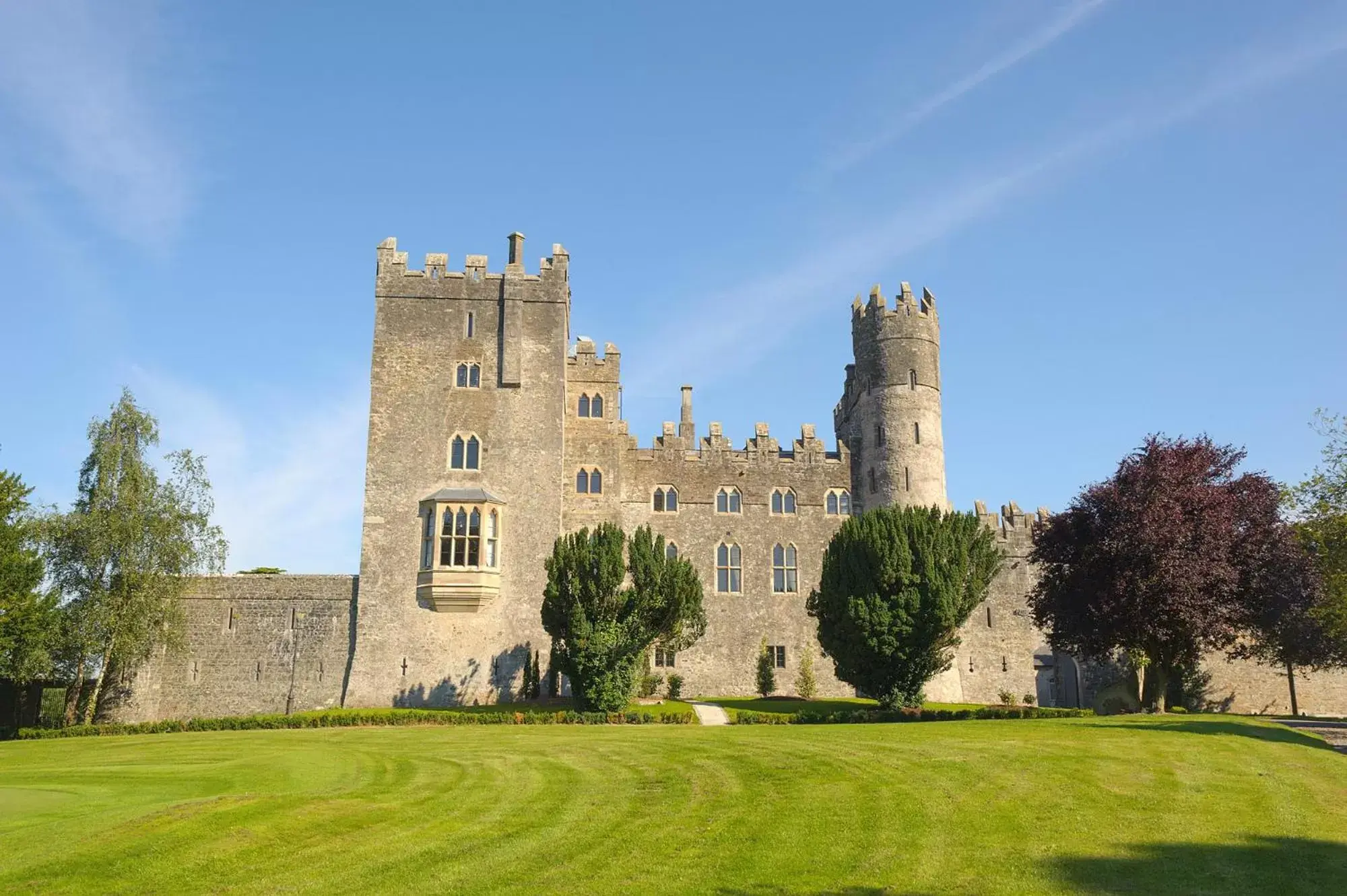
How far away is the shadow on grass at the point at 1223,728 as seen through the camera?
26222 millimetres

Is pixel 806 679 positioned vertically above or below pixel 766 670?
below

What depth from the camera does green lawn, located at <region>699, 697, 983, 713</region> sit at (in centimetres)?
3891

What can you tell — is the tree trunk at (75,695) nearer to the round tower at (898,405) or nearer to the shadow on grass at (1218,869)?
the round tower at (898,405)

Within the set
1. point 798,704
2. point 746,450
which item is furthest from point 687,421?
A: point 798,704

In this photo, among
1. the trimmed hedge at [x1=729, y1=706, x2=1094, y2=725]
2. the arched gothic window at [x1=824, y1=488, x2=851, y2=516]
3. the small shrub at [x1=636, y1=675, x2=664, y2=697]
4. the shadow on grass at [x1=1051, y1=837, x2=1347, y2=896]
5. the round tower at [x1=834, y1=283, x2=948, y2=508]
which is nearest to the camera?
the shadow on grass at [x1=1051, y1=837, x2=1347, y2=896]

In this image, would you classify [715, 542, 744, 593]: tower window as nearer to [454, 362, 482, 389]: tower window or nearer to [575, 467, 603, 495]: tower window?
[575, 467, 603, 495]: tower window

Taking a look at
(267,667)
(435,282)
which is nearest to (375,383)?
(435,282)

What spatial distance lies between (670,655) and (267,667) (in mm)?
16466

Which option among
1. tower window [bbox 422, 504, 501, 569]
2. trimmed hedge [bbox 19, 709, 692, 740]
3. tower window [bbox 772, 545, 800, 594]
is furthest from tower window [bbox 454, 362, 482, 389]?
tower window [bbox 772, 545, 800, 594]

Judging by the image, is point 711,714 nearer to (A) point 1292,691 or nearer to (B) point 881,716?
(B) point 881,716

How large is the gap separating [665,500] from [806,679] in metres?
9.94

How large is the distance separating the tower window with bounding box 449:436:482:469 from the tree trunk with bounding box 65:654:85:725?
15.7m

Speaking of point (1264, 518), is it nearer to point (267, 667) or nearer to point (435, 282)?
point (435, 282)

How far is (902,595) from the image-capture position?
35281 millimetres
